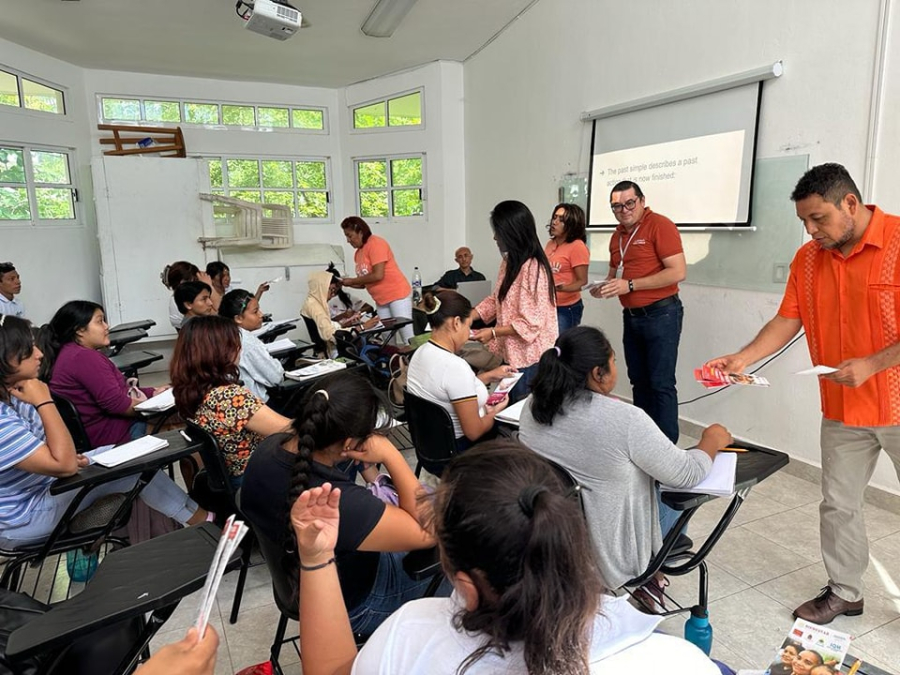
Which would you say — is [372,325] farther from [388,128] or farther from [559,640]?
[559,640]

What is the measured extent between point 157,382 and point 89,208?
2108 millimetres

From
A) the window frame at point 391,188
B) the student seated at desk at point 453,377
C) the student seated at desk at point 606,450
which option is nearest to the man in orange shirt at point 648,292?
the student seated at desk at point 453,377

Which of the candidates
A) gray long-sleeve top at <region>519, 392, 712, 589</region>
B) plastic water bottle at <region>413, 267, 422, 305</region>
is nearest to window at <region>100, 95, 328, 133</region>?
plastic water bottle at <region>413, 267, 422, 305</region>

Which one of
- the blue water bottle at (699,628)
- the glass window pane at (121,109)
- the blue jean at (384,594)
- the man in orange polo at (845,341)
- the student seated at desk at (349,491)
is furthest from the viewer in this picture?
the glass window pane at (121,109)

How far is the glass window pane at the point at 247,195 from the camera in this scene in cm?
721

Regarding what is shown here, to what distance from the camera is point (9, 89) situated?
539cm

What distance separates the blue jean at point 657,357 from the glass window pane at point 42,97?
19.5ft

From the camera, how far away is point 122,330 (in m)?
4.96

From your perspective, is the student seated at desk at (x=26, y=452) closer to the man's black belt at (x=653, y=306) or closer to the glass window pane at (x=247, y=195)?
the man's black belt at (x=653, y=306)

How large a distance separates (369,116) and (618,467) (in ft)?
22.1

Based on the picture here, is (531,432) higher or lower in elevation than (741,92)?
lower

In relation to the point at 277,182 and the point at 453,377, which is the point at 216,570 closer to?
the point at 453,377

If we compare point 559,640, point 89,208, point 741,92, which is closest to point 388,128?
point 89,208

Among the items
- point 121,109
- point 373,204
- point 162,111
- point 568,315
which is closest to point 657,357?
point 568,315
